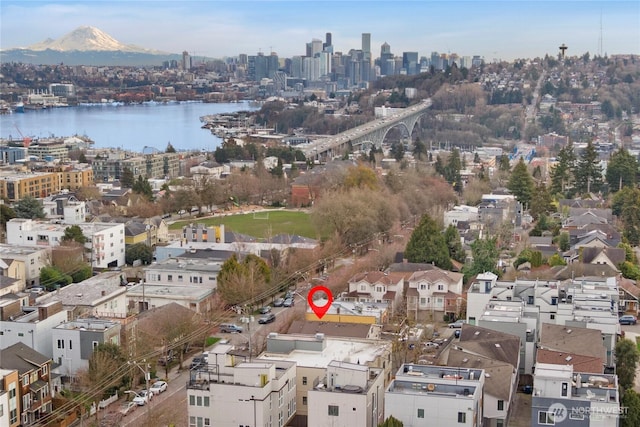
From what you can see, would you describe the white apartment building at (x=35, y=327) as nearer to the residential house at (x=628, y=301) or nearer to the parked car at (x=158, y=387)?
the parked car at (x=158, y=387)

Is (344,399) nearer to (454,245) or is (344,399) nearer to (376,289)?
(376,289)

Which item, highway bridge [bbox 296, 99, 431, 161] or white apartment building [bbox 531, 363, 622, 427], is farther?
highway bridge [bbox 296, 99, 431, 161]

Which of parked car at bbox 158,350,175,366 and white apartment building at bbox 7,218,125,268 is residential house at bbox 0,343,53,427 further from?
white apartment building at bbox 7,218,125,268

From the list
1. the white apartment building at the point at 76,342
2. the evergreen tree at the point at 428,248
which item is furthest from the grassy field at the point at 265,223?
the white apartment building at the point at 76,342

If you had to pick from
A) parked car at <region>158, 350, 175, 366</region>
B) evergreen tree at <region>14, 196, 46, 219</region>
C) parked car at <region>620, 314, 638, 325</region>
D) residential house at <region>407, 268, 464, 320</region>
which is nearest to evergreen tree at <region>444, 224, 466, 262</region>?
residential house at <region>407, 268, 464, 320</region>

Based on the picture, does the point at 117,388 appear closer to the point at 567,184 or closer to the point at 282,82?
the point at 567,184
